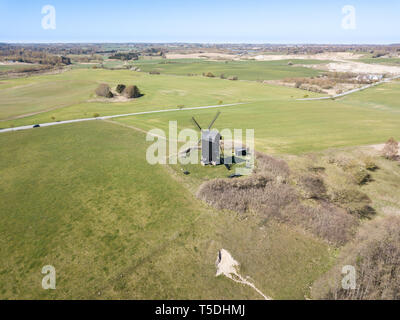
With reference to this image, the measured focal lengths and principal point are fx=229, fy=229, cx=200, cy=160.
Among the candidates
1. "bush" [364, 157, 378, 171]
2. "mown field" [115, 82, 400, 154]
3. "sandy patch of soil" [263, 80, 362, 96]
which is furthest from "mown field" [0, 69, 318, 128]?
"bush" [364, 157, 378, 171]

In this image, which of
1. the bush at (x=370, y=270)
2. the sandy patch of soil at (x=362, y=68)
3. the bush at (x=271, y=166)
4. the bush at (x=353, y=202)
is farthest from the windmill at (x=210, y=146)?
the sandy patch of soil at (x=362, y=68)

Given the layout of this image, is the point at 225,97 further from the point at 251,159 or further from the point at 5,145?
the point at 5,145

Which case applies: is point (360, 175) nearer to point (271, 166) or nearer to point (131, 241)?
point (271, 166)

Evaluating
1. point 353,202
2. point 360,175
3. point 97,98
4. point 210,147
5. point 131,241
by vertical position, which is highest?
point 97,98

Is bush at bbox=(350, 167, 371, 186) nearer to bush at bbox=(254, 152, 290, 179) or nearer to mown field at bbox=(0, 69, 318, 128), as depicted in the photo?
bush at bbox=(254, 152, 290, 179)

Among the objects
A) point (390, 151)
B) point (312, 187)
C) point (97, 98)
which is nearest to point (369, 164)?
point (390, 151)

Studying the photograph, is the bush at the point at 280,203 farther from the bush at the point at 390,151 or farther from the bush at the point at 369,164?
the bush at the point at 390,151

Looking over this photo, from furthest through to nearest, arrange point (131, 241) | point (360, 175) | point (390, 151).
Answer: point (390, 151) → point (360, 175) → point (131, 241)
